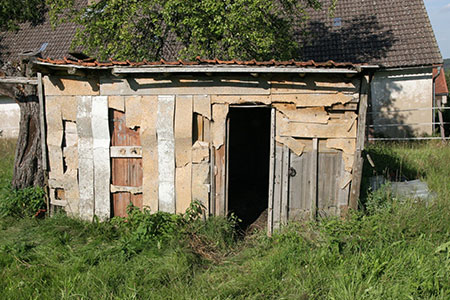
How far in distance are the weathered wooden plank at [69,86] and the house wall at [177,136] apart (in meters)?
0.02

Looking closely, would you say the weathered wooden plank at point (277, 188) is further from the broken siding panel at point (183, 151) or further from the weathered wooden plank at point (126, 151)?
the weathered wooden plank at point (126, 151)

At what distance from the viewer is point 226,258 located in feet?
16.9

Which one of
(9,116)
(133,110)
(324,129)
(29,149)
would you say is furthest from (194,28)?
(9,116)

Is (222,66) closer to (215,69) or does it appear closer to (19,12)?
(215,69)

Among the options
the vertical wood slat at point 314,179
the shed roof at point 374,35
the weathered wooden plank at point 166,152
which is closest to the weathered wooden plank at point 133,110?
the weathered wooden plank at point 166,152

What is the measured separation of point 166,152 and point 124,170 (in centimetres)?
86

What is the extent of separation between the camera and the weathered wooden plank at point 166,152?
18.8ft

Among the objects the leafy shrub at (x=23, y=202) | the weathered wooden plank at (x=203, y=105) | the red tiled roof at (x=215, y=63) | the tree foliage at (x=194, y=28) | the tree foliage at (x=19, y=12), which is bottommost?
the leafy shrub at (x=23, y=202)

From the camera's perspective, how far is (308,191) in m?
5.72

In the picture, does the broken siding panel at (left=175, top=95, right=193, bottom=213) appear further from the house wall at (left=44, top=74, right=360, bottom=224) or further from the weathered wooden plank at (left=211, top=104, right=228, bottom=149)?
the weathered wooden plank at (left=211, top=104, right=228, bottom=149)

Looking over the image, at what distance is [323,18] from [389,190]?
10.6m

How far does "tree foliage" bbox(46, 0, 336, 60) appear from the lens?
29.4ft

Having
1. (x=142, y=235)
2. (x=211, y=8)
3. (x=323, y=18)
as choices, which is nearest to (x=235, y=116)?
(x=211, y=8)

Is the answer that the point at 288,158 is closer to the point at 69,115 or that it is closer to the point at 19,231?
the point at 69,115
